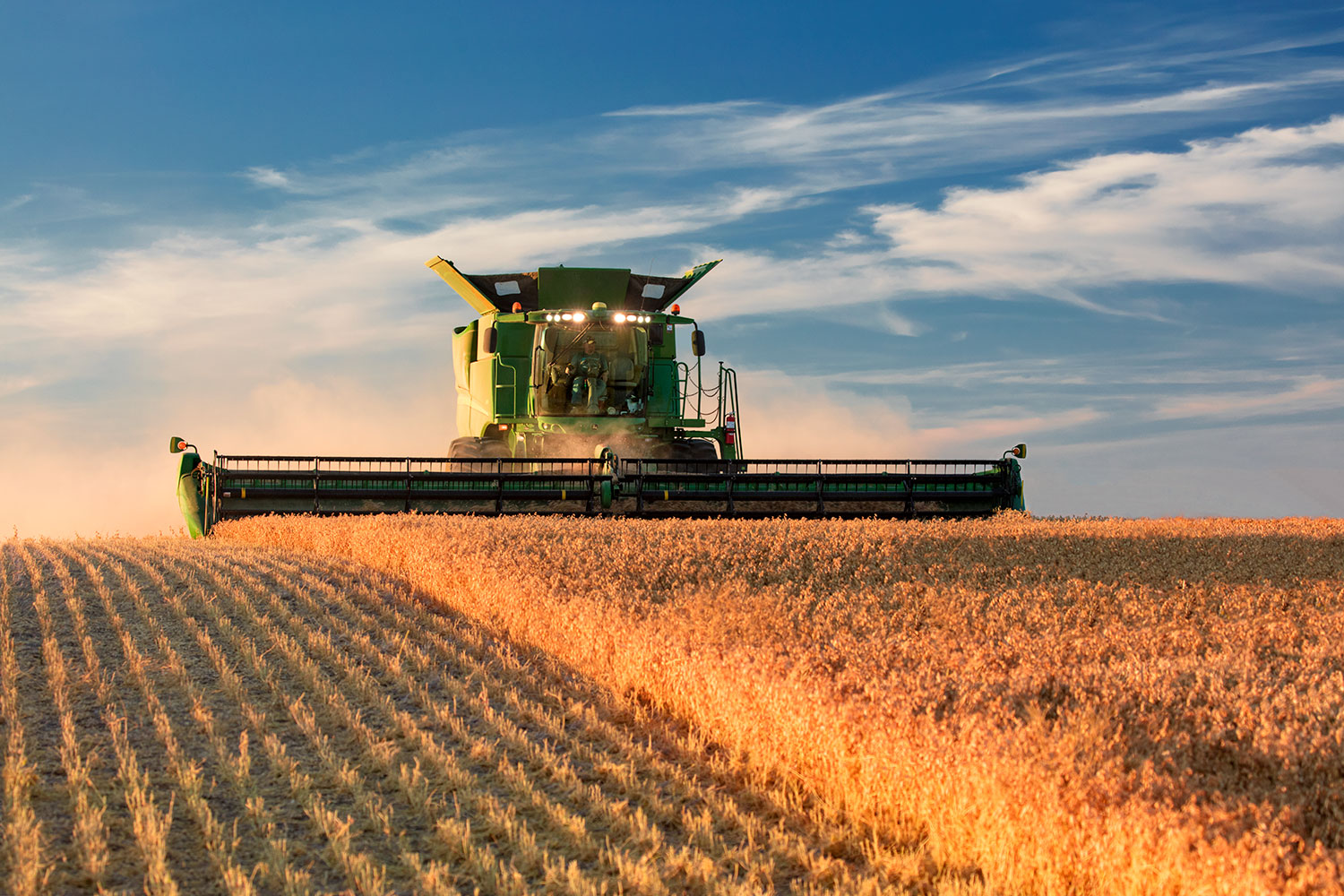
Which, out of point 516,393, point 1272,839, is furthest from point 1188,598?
point 516,393

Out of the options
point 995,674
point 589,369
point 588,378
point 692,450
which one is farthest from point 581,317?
point 995,674

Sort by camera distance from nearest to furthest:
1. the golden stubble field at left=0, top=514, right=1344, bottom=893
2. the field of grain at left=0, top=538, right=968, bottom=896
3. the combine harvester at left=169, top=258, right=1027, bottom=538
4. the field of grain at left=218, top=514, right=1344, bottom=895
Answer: the field of grain at left=218, top=514, right=1344, bottom=895 < the golden stubble field at left=0, top=514, right=1344, bottom=893 < the field of grain at left=0, top=538, right=968, bottom=896 < the combine harvester at left=169, top=258, right=1027, bottom=538

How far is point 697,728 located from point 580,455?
908cm

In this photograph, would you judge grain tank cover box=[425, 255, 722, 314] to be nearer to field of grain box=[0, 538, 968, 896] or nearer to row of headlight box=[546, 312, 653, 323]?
row of headlight box=[546, 312, 653, 323]

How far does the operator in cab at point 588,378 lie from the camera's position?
14.5m

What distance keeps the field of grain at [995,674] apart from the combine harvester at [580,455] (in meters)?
2.90

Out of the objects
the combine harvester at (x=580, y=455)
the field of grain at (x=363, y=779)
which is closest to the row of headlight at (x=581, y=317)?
the combine harvester at (x=580, y=455)

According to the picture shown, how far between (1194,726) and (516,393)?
11.7m

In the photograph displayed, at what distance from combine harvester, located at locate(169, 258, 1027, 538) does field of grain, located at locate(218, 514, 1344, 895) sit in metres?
2.90

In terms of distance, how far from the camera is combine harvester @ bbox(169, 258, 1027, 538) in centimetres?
1279

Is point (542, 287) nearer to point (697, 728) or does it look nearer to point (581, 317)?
point (581, 317)

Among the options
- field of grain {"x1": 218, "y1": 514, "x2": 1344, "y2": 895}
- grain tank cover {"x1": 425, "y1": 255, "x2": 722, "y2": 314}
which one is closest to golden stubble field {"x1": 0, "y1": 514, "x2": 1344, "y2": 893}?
field of grain {"x1": 218, "y1": 514, "x2": 1344, "y2": 895}

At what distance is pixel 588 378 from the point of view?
575 inches

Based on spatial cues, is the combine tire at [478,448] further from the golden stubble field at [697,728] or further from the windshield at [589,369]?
the golden stubble field at [697,728]
